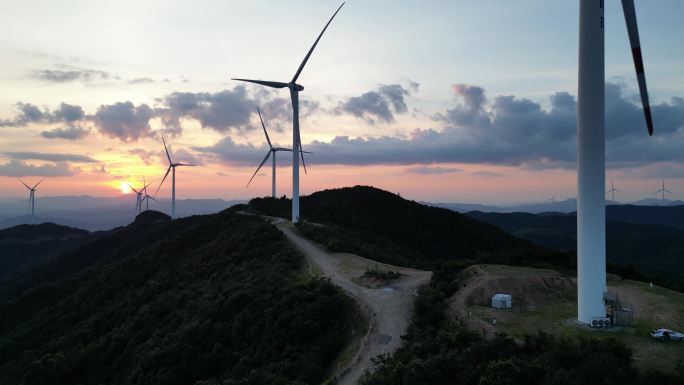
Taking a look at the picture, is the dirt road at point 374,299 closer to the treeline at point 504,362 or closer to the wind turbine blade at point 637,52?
the treeline at point 504,362

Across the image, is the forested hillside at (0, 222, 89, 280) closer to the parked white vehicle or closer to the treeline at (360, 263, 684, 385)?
the treeline at (360, 263, 684, 385)

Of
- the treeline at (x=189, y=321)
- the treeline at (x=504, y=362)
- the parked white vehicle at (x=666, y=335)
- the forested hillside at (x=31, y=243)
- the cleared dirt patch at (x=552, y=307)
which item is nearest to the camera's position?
the treeline at (x=504, y=362)

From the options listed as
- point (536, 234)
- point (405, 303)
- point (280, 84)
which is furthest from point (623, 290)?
point (536, 234)

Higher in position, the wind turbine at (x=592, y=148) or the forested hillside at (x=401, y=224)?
the wind turbine at (x=592, y=148)

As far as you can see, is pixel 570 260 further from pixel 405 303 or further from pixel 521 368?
pixel 521 368

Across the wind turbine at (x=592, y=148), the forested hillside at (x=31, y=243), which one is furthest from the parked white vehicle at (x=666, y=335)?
the forested hillside at (x=31, y=243)

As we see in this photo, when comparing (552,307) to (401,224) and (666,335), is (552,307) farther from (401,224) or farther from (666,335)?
(401,224)
